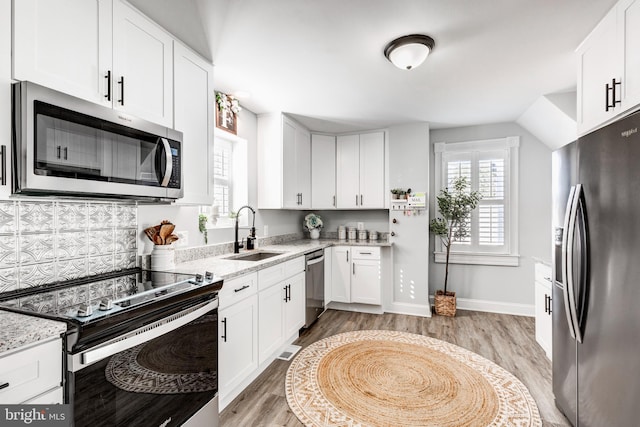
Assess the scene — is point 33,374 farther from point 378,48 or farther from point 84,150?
point 378,48

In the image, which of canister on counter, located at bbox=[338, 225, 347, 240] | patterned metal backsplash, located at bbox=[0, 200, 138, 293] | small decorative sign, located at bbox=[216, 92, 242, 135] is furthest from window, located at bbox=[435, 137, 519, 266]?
patterned metal backsplash, located at bbox=[0, 200, 138, 293]

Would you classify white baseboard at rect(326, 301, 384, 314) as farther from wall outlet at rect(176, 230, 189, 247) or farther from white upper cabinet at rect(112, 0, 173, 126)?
white upper cabinet at rect(112, 0, 173, 126)

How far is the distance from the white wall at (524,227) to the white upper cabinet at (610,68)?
1.97 metres

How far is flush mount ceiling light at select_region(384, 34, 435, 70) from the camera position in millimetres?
1979

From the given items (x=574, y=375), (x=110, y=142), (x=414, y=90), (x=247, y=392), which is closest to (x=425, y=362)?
(x=574, y=375)

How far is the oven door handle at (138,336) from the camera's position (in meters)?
1.06

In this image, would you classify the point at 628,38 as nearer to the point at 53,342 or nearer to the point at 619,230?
the point at 619,230

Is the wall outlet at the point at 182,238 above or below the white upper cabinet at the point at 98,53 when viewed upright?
below

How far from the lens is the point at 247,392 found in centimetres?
224

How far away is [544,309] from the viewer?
2.67 m

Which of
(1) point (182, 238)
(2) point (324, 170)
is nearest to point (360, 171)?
(2) point (324, 170)

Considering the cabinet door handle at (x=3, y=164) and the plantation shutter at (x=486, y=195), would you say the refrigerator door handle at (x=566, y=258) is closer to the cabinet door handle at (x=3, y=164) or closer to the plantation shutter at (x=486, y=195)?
the plantation shutter at (x=486, y=195)

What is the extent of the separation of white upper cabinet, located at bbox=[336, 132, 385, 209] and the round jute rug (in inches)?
75.3

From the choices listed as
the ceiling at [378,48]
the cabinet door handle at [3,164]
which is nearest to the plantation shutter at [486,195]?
the ceiling at [378,48]
